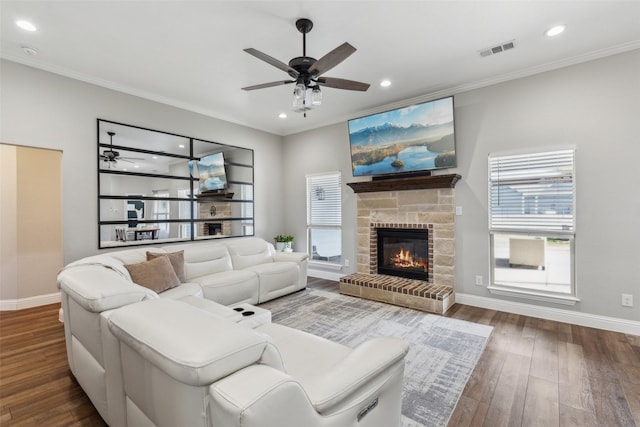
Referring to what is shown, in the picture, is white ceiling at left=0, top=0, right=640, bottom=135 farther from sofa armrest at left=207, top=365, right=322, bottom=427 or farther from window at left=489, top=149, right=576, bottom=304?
sofa armrest at left=207, top=365, right=322, bottom=427

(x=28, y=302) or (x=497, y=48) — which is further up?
(x=497, y=48)

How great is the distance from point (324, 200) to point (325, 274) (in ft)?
4.75

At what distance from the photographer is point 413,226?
4465 millimetres

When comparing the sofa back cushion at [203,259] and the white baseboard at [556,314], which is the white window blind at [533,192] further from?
the sofa back cushion at [203,259]

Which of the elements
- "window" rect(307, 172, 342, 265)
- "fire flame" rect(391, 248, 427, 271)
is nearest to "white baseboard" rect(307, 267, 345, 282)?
"window" rect(307, 172, 342, 265)

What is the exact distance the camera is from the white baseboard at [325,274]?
5.45 metres

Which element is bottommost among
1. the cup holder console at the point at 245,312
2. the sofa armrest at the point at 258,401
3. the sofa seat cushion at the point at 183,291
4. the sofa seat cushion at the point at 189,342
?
the cup holder console at the point at 245,312

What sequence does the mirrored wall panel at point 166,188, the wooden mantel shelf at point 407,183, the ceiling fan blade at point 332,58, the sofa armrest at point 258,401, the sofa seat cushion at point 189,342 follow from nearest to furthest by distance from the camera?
the sofa armrest at point 258,401, the sofa seat cushion at point 189,342, the ceiling fan blade at point 332,58, the mirrored wall panel at point 166,188, the wooden mantel shelf at point 407,183

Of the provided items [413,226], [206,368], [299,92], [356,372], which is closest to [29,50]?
[299,92]

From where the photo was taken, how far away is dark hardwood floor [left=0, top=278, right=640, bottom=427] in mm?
1876

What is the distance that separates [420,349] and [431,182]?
2313 millimetres

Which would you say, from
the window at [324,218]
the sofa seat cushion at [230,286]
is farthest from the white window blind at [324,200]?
the sofa seat cushion at [230,286]

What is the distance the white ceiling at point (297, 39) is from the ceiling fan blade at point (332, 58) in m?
0.50

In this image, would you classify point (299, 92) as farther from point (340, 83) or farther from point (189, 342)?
point (189, 342)
